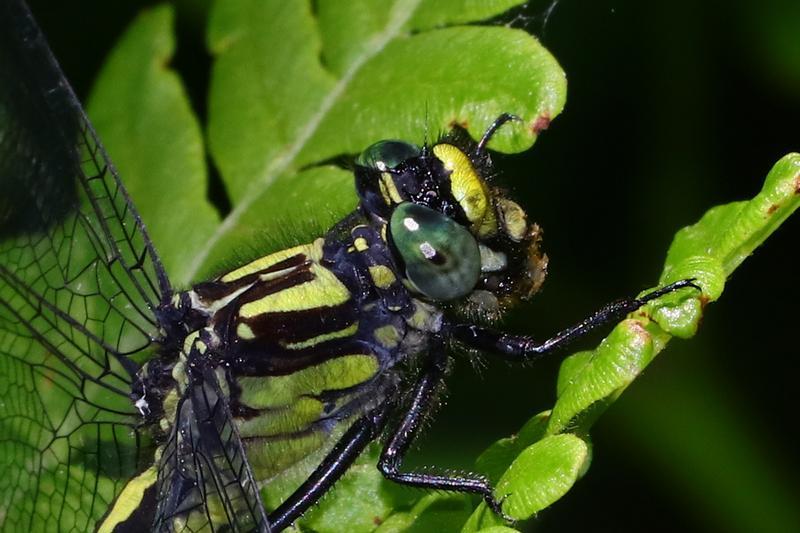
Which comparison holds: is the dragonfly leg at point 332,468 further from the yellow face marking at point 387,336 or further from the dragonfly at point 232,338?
the yellow face marking at point 387,336

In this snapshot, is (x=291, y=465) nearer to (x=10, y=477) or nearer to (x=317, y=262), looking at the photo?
(x=317, y=262)

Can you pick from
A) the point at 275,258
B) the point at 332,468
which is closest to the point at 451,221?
the point at 275,258

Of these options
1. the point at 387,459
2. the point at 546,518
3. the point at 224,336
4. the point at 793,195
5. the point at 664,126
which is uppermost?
the point at 793,195

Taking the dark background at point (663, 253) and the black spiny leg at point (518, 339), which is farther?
the dark background at point (663, 253)

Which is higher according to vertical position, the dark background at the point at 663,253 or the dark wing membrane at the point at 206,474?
the dark wing membrane at the point at 206,474

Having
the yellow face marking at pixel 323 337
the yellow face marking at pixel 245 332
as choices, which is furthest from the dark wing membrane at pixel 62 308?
the yellow face marking at pixel 323 337

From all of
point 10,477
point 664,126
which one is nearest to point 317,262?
point 10,477

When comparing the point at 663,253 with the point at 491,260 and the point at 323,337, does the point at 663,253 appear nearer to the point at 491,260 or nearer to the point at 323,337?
the point at 491,260
